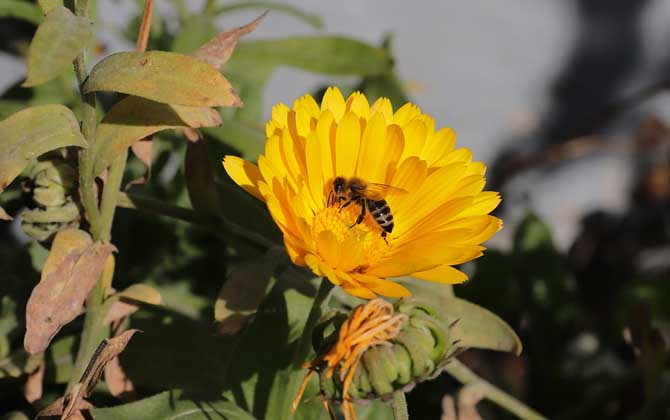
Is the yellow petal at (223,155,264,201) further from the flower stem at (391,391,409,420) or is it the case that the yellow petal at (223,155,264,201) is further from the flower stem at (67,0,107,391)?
the flower stem at (391,391,409,420)

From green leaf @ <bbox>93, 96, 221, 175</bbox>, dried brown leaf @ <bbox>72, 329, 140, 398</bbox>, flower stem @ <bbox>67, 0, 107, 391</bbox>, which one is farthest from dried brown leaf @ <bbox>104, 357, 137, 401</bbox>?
green leaf @ <bbox>93, 96, 221, 175</bbox>

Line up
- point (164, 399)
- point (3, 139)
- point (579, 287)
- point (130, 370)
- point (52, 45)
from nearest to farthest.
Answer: point (52, 45)
point (3, 139)
point (164, 399)
point (130, 370)
point (579, 287)

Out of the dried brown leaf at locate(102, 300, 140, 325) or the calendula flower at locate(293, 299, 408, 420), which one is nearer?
the calendula flower at locate(293, 299, 408, 420)

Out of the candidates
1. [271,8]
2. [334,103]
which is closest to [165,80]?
[334,103]

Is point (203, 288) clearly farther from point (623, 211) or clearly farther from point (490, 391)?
point (623, 211)

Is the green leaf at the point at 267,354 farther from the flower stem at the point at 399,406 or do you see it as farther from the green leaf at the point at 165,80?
the green leaf at the point at 165,80

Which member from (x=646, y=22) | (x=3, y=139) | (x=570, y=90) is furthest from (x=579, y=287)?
(x=3, y=139)

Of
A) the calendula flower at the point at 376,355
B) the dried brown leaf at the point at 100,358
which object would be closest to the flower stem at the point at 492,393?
the calendula flower at the point at 376,355

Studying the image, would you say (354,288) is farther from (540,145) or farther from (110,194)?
(540,145)
